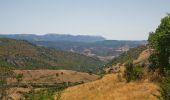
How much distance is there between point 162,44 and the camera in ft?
196

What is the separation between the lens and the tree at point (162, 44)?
194ft

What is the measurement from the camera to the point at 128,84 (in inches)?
2375

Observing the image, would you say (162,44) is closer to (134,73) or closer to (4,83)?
(134,73)

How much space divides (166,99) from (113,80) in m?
40.6

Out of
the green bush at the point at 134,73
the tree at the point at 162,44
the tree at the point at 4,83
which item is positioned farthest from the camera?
the green bush at the point at 134,73

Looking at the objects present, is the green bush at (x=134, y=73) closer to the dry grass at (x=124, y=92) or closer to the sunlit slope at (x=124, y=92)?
the sunlit slope at (x=124, y=92)

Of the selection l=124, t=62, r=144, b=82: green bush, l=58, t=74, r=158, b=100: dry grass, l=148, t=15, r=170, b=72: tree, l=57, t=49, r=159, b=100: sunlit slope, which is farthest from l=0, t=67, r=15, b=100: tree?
l=124, t=62, r=144, b=82: green bush

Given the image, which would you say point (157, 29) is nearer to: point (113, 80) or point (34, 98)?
point (113, 80)

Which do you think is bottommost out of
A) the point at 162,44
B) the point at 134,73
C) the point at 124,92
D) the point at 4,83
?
the point at 124,92

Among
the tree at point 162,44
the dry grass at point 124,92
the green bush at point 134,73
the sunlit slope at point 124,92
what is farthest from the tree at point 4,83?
the green bush at point 134,73

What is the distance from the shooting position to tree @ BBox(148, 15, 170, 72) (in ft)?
194

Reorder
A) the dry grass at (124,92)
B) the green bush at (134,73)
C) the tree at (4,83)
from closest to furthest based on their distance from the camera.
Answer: the tree at (4,83) < the dry grass at (124,92) < the green bush at (134,73)

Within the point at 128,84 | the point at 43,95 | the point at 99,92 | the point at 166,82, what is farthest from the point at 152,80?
the point at 43,95

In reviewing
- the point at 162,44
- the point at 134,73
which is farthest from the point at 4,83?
the point at 134,73
